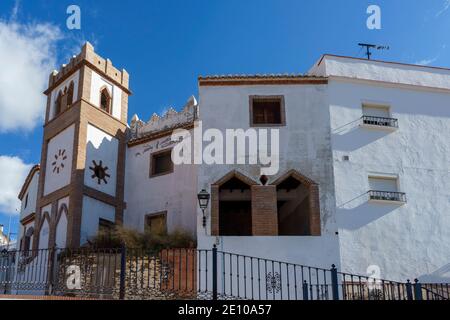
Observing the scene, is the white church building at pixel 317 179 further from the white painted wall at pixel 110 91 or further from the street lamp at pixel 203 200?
the white painted wall at pixel 110 91

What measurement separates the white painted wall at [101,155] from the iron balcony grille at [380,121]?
1020 cm

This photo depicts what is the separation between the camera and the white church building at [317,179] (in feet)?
54.8

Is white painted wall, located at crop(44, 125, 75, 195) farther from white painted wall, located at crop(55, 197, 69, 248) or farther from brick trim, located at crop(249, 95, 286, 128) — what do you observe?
brick trim, located at crop(249, 95, 286, 128)

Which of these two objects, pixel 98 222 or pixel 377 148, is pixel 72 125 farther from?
pixel 377 148

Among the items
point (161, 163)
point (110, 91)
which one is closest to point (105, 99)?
point (110, 91)

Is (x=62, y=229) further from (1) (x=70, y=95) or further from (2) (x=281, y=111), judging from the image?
(2) (x=281, y=111)

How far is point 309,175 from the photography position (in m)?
17.3

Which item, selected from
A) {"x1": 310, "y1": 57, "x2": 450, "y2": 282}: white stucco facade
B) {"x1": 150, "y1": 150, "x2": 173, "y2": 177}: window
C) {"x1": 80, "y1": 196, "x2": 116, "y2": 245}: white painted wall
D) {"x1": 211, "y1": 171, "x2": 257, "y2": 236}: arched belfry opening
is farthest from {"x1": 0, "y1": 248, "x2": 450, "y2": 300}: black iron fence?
{"x1": 150, "y1": 150, "x2": 173, "y2": 177}: window

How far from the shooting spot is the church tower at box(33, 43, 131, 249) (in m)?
21.1

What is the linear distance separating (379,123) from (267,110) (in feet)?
11.6

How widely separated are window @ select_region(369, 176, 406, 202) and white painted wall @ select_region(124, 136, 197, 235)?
6.16 meters

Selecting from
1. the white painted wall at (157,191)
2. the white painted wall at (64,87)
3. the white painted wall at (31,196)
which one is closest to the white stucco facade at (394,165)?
the white painted wall at (157,191)
